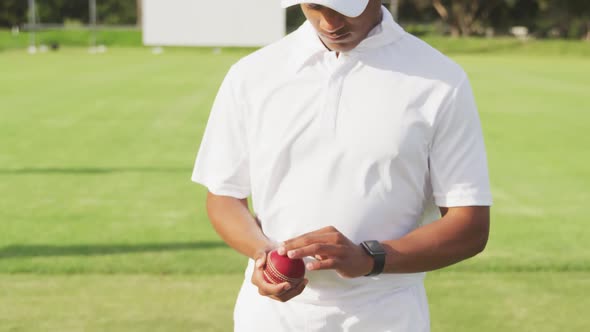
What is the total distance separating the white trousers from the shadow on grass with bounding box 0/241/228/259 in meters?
5.76

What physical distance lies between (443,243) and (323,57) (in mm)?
532

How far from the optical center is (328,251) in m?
2.34

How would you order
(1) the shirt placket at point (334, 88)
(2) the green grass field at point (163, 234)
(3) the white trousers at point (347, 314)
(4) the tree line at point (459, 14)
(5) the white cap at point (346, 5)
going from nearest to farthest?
(5) the white cap at point (346, 5), (1) the shirt placket at point (334, 88), (3) the white trousers at point (347, 314), (2) the green grass field at point (163, 234), (4) the tree line at point (459, 14)

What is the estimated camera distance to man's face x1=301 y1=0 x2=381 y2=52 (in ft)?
7.88

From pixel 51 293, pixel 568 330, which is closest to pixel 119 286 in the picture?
pixel 51 293

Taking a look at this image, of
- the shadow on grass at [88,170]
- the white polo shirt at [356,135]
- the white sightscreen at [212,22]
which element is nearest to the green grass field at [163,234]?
the shadow on grass at [88,170]

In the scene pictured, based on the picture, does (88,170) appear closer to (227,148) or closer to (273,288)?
(227,148)

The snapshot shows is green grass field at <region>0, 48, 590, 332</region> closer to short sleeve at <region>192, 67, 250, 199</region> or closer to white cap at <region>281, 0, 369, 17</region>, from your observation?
short sleeve at <region>192, 67, 250, 199</region>

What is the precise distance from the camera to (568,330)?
250 inches

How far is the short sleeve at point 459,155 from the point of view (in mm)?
2445

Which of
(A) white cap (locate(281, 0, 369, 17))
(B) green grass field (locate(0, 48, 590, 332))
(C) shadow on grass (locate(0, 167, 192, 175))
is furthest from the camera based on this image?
(C) shadow on grass (locate(0, 167, 192, 175))

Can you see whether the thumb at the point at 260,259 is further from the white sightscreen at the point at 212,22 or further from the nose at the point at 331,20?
the white sightscreen at the point at 212,22

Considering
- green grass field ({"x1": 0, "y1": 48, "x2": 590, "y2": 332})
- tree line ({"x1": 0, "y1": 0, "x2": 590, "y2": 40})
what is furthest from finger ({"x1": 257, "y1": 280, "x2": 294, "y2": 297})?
tree line ({"x1": 0, "y1": 0, "x2": 590, "y2": 40})

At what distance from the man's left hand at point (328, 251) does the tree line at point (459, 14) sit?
7773 centimetres
